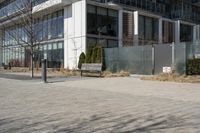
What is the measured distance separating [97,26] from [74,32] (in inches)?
84.6

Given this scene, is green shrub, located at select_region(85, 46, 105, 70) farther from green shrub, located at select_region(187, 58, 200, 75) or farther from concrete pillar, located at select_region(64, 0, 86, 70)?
green shrub, located at select_region(187, 58, 200, 75)

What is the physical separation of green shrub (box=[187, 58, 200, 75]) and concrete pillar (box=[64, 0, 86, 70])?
1128cm

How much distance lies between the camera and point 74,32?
33500 mm

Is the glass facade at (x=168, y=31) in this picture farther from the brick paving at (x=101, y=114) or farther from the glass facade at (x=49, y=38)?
the brick paving at (x=101, y=114)

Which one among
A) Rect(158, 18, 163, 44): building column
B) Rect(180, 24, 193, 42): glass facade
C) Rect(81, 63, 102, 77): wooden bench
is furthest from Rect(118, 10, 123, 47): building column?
Rect(180, 24, 193, 42): glass facade

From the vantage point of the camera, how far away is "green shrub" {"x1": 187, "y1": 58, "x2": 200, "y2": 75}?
904 inches

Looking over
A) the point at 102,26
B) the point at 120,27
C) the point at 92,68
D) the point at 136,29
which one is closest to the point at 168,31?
the point at 136,29

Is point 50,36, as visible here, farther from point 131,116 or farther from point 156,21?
point 131,116

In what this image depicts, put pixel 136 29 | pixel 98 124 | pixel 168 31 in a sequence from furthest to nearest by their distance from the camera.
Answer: pixel 168 31 < pixel 136 29 < pixel 98 124

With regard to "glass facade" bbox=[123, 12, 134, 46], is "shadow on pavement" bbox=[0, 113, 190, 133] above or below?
below

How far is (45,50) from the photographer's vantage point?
38.7 m

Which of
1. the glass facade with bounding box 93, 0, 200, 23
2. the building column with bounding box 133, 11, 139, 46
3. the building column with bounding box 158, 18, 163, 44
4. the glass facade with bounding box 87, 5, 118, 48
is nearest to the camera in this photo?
the glass facade with bounding box 87, 5, 118, 48

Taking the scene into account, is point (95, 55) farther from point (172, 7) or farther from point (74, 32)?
point (172, 7)

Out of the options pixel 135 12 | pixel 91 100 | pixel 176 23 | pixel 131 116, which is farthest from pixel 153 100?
pixel 176 23
